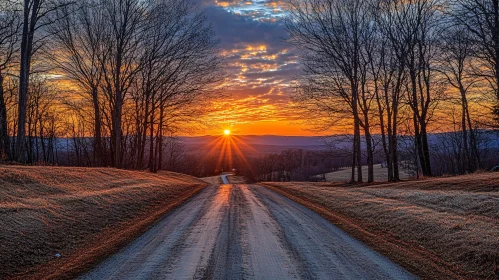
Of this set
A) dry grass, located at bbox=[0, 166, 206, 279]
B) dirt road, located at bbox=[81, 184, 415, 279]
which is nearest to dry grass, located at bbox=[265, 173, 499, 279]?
dirt road, located at bbox=[81, 184, 415, 279]

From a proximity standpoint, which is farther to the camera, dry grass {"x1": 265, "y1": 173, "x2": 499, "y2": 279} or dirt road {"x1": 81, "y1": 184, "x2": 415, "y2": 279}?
dry grass {"x1": 265, "y1": 173, "x2": 499, "y2": 279}

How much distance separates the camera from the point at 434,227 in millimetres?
9867

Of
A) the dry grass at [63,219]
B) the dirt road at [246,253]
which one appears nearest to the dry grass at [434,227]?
the dirt road at [246,253]

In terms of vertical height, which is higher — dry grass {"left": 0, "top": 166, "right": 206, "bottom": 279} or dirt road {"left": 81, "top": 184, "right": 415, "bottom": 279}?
dry grass {"left": 0, "top": 166, "right": 206, "bottom": 279}

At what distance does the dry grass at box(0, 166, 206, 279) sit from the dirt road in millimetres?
782

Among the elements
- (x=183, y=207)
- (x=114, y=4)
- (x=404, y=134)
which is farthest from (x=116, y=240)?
(x=404, y=134)

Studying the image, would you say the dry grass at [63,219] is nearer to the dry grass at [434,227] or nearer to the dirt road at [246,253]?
the dirt road at [246,253]

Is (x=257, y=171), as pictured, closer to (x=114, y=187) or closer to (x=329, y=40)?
(x=329, y=40)

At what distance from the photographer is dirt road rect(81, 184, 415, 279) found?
6.48m

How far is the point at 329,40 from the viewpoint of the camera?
93.0 feet

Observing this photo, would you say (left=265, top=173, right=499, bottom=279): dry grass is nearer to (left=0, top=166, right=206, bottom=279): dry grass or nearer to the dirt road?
the dirt road

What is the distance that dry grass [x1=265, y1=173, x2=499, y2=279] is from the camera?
7289 millimetres

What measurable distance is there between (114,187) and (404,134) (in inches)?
1419

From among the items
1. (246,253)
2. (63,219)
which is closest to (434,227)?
(246,253)
